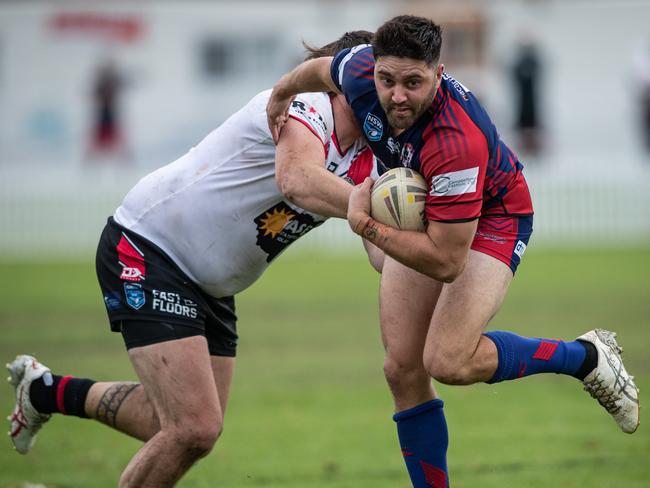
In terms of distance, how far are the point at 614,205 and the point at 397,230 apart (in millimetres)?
19887

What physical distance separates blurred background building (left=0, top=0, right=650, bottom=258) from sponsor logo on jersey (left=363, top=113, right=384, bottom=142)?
25.9 m

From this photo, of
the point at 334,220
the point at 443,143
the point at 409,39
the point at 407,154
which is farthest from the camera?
the point at 334,220

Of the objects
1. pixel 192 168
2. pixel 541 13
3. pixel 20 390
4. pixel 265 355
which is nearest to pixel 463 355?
pixel 192 168

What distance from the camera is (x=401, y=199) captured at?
5664 mm

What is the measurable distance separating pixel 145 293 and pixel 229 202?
0.67 metres

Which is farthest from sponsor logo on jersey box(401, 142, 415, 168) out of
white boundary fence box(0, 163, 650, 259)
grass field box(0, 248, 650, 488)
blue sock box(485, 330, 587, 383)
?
white boundary fence box(0, 163, 650, 259)

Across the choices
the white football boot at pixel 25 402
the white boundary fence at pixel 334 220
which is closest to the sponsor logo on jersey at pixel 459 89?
the white football boot at pixel 25 402

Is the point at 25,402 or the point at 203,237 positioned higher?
the point at 203,237

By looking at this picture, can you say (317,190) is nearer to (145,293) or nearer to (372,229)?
(372,229)

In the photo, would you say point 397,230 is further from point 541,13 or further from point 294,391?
point 541,13

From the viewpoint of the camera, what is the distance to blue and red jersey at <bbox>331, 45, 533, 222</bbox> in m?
5.56

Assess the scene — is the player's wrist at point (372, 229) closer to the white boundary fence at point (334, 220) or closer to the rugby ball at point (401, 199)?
the rugby ball at point (401, 199)

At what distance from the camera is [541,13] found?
111 ft

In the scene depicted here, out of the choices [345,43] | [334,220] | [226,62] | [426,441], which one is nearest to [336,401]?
[426,441]
